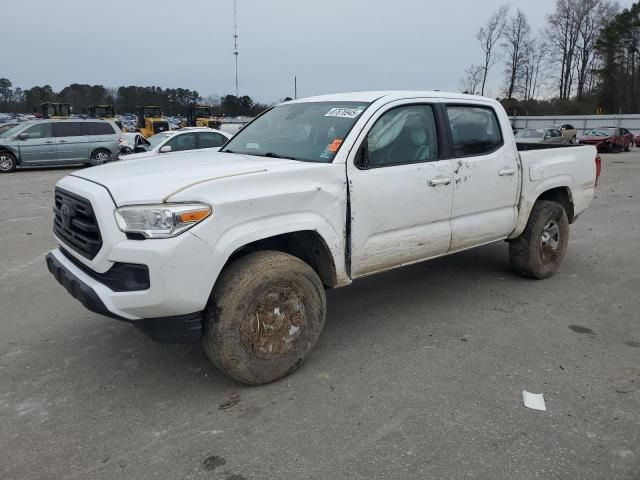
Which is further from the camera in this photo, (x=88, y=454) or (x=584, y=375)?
(x=584, y=375)

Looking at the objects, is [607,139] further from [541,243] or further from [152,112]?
[152,112]

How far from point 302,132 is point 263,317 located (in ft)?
5.30

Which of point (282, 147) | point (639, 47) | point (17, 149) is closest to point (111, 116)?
point (17, 149)

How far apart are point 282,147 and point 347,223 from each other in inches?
36.0

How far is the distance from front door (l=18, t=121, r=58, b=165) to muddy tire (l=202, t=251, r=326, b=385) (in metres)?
17.1

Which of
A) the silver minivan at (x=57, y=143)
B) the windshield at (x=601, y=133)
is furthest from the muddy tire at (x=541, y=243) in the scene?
the windshield at (x=601, y=133)

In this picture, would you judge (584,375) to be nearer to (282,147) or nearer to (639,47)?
(282,147)

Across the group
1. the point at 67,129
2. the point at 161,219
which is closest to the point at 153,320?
the point at 161,219

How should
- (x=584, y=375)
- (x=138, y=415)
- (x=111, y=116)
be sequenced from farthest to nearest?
(x=111, y=116) < (x=584, y=375) < (x=138, y=415)

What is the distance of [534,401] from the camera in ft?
10.3

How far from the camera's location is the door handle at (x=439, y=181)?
408 centimetres

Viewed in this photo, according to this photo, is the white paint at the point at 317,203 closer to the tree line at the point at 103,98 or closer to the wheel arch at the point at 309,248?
the wheel arch at the point at 309,248

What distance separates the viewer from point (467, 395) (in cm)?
322

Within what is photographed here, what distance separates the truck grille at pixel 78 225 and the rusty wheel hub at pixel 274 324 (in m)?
1.01
